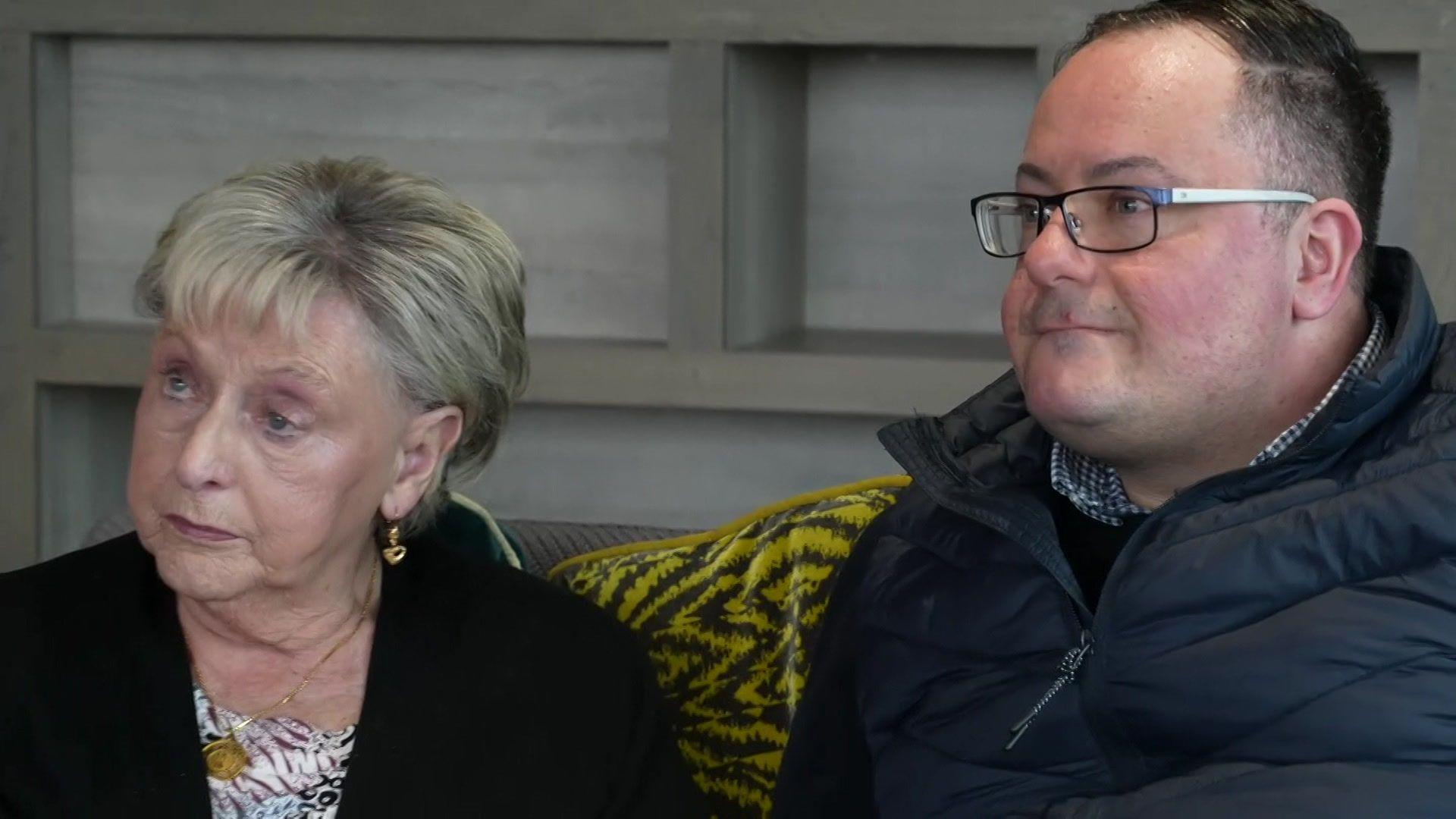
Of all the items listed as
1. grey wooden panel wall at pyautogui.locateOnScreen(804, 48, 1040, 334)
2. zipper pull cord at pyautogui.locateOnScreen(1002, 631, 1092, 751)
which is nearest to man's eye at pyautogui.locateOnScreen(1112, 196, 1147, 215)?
zipper pull cord at pyautogui.locateOnScreen(1002, 631, 1092, 751)

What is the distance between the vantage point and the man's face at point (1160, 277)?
1465 millimetres

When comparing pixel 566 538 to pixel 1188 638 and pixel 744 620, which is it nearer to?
pixel 744 620

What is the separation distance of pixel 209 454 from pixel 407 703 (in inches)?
11.9

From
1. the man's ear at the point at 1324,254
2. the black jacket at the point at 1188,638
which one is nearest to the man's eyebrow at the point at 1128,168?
the man's ear at the point at 1324,254

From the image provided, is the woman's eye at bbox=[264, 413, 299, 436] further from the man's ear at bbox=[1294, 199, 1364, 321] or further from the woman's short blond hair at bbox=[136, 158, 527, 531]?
the man's ear at bbox=[1294, 199, 1364, 321]

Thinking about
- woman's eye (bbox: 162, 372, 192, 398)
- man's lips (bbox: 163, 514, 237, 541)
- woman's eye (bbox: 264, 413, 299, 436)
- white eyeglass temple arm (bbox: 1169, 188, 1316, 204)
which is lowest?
man's lips (bbox: 163, 514, 237, 541)

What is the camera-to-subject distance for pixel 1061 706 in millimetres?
1513

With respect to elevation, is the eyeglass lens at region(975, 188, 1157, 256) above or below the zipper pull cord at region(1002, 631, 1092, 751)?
above

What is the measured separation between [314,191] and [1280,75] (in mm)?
884

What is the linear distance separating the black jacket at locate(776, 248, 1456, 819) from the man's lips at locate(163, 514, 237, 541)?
58 cm

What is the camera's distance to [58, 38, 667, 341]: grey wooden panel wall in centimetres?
280

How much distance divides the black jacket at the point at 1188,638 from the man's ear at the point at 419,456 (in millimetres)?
437

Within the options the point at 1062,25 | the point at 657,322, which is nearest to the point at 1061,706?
the point at 1062,25

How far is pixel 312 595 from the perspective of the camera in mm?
1771
